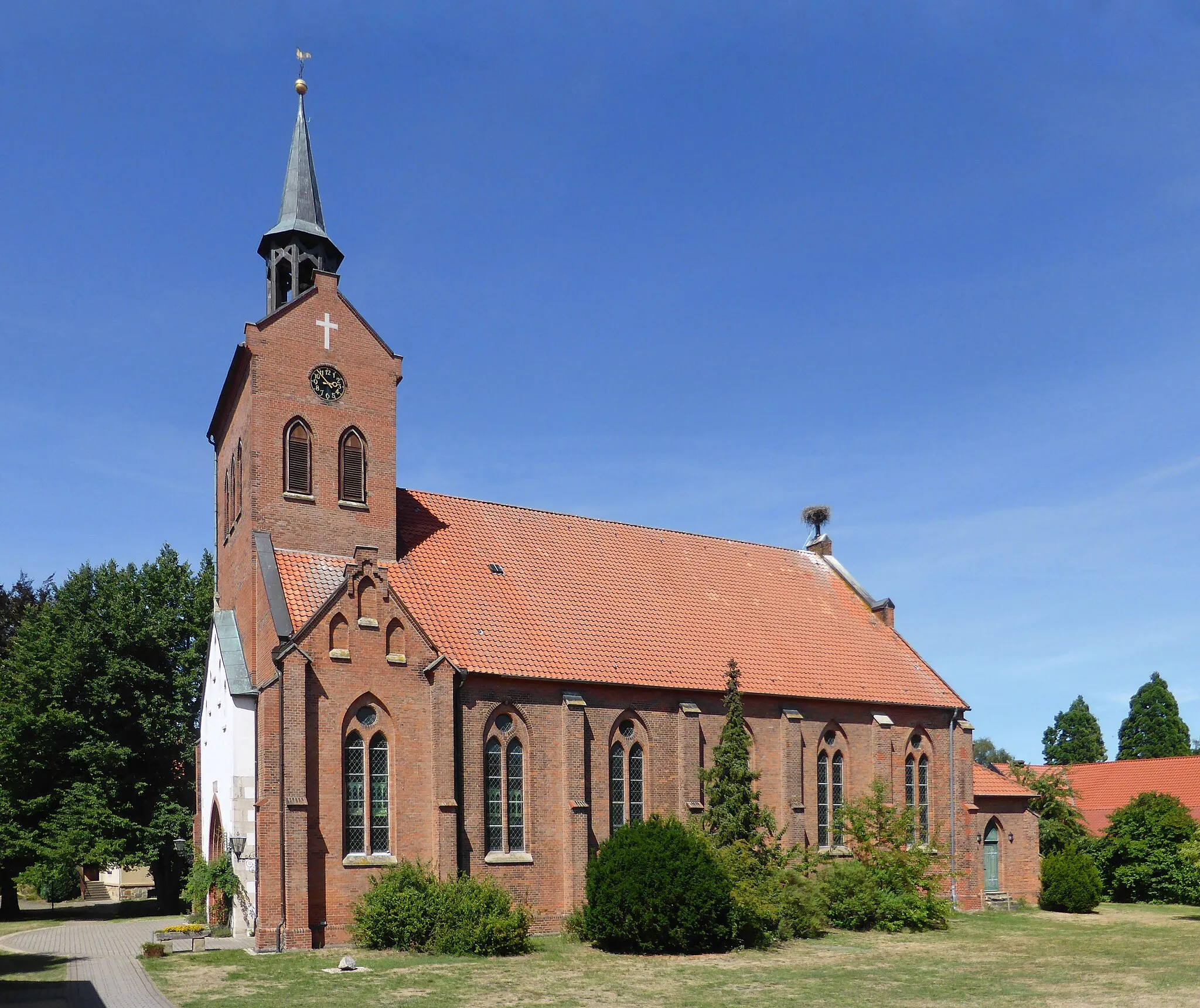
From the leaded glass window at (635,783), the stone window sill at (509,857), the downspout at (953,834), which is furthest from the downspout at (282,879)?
the downspout at (953,834)

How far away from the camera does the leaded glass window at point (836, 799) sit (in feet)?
118

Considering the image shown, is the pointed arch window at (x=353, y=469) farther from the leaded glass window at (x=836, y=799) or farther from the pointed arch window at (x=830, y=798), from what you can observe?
the leaded glass window at (x=836, y=799)

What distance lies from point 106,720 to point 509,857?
19.9 meters

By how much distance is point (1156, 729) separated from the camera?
76.1m

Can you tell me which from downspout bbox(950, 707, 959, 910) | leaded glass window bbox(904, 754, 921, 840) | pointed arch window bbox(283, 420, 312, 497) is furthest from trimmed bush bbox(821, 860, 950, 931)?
pointed arch window bbox(283, 420, 312, 497)

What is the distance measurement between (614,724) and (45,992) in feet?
50.5

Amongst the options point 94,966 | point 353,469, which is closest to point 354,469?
point 353,469

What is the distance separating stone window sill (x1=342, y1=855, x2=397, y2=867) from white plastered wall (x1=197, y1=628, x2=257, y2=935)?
6.98 ft

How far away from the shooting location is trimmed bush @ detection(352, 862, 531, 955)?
82.8 ft

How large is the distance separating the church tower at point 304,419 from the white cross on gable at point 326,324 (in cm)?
3

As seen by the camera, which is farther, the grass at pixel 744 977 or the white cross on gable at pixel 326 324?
the white cross on gable at pixel 326 324

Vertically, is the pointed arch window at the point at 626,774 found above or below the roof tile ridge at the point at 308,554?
below

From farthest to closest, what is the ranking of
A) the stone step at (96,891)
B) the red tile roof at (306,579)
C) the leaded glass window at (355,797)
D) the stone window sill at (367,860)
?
the stone step at (96,891) → the red tile roof at (306,579) → the leaded glass window at (355,797) → the stone window sill at (367,860)

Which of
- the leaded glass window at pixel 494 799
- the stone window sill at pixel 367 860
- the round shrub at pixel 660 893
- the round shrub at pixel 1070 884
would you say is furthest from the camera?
the round shrub at pixel 1070 884
